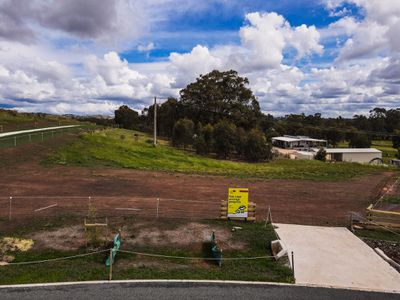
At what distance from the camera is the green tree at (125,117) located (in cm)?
10362

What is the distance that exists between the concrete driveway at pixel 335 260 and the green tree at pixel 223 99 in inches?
2282

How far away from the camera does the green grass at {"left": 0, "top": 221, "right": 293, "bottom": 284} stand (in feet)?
37.6

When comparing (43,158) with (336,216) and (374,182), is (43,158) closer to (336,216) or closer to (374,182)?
(336,216)

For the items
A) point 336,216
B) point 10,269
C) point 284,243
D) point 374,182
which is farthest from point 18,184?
point 374,182

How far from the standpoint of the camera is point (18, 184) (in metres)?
24.0

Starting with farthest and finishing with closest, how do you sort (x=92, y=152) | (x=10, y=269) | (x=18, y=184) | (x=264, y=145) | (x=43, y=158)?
(x=264, y=145), (x=92, y=152), (x=43, y=158), (x=18, y=184), (x=10, y=269)

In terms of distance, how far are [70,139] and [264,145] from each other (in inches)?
1153

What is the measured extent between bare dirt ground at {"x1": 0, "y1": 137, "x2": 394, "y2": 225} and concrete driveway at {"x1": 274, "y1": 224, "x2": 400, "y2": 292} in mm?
2128

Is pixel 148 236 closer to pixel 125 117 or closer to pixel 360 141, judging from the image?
pixel 125 117

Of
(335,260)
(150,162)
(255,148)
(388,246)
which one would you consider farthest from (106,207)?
(255,148)

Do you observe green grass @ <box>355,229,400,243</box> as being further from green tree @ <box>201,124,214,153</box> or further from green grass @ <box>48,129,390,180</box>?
green tree @ <box>201,124,214,153</box>

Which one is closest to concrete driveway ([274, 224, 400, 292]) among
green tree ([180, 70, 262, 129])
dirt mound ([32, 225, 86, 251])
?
dirt mound ([32, 225, 86, 251])

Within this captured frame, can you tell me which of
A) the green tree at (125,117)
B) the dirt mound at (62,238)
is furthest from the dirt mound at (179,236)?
the green tree at (125,117)

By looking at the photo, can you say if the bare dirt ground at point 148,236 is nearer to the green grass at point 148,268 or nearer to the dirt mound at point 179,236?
the dirt mound at point 179,236
